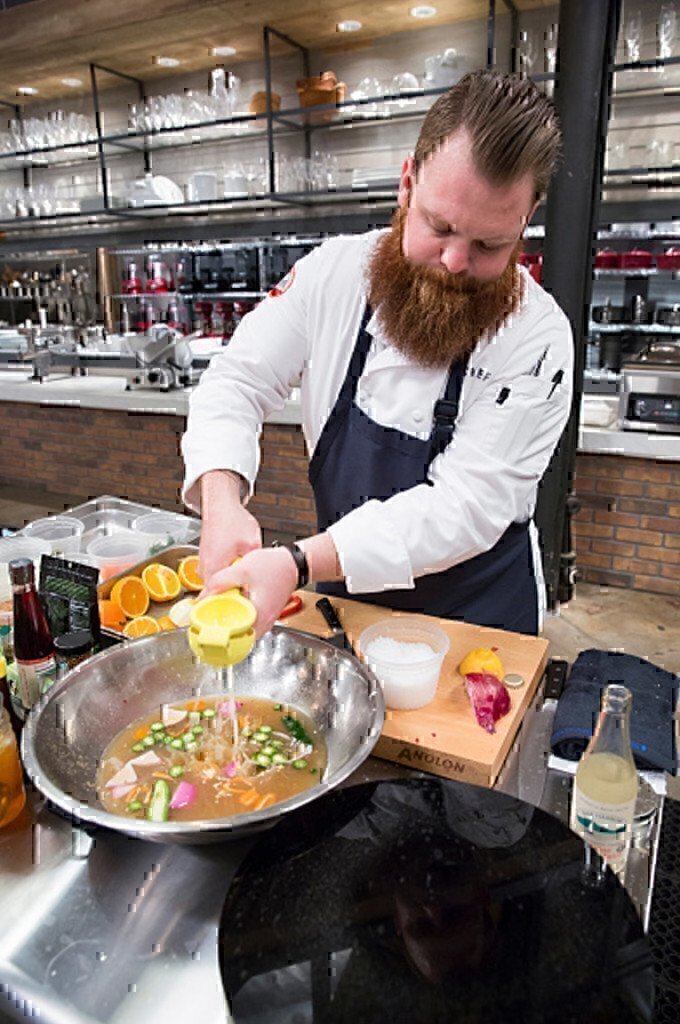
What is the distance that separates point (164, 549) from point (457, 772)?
40.7 inches

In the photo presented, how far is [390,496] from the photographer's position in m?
1.76

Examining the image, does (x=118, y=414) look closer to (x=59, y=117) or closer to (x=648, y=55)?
(x=59, y=117)

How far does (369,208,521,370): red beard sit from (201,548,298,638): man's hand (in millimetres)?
647

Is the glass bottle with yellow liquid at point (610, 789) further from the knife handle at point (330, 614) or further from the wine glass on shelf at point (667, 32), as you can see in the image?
the wine glass on shelf at point (667, 32)

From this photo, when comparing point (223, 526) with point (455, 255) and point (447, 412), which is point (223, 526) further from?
point (455, 255)

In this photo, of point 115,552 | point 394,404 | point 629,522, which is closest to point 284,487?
point 629,522

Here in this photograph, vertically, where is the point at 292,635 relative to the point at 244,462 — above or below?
below

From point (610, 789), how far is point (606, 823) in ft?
0.14

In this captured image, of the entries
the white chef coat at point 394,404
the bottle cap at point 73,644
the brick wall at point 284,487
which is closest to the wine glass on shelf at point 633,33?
the brick wall at point 284,487

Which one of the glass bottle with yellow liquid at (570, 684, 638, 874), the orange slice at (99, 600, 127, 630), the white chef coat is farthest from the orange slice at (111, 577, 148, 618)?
the glass bottle with yellow liquid at (570, 684, 638, 874)

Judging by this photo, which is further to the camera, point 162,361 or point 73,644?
point 162,361

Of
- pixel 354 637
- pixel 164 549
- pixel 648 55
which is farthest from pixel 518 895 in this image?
pixel 648 55

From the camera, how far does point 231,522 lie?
1439 mm

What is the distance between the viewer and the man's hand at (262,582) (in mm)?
1181
